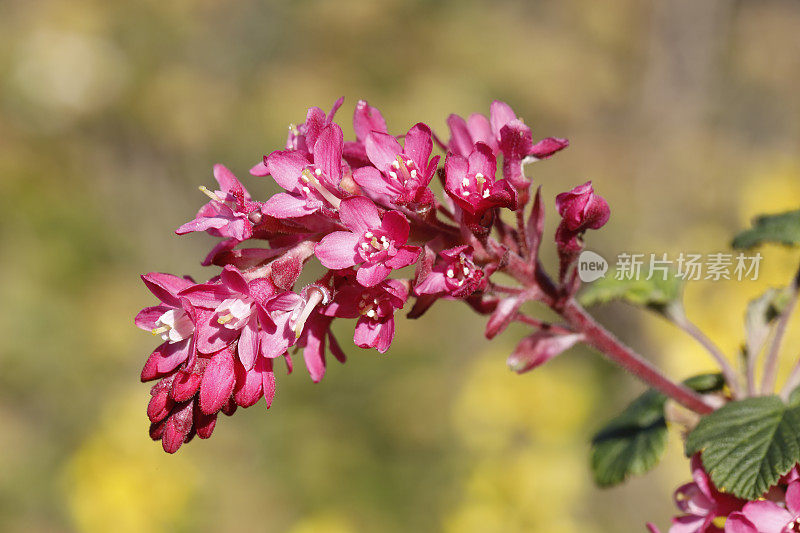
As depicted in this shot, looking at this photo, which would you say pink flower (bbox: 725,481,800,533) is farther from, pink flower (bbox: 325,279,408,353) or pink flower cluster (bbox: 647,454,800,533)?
pink flower (bbox: 325,279,408,353)

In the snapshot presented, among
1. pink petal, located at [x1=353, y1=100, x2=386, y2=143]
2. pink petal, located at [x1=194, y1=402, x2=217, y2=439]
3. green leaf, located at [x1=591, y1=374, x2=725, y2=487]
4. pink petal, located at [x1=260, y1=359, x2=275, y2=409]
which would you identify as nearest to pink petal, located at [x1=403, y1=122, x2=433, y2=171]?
pink petal, located at [x1=353, y1=100, x2=386, y2=143]

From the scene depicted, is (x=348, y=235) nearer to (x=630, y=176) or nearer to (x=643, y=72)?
(x=630, y=176)

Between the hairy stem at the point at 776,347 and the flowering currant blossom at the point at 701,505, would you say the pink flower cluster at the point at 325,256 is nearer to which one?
the flowering currant blossom at the point at 701,505

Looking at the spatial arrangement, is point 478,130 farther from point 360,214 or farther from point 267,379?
point 267,379

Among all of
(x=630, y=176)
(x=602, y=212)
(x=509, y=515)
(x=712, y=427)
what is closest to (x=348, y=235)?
(x=602, y=212)

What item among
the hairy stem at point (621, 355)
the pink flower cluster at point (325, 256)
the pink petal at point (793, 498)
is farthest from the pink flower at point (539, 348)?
the pink petal at point (793, 498)
